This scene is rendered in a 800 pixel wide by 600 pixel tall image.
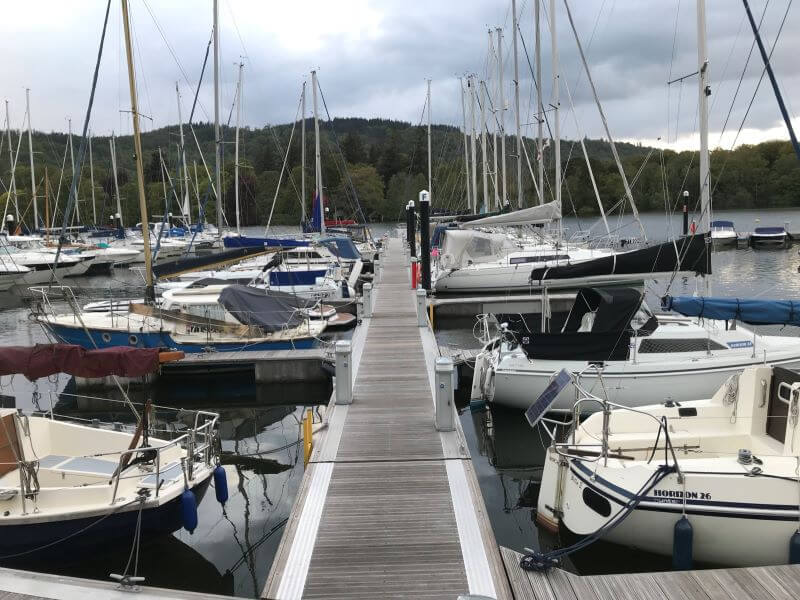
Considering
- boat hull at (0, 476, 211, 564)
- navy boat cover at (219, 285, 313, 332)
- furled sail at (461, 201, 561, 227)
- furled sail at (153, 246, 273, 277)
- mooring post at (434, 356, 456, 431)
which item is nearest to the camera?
boat hull at (0, 476, 211, 564)

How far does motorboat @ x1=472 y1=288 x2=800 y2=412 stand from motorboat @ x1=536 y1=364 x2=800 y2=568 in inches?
113

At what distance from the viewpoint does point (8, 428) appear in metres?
9.06

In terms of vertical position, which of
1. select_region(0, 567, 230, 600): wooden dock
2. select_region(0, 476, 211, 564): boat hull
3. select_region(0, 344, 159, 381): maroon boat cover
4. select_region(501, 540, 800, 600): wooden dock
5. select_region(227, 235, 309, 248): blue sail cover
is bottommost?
select_region(0, 476, 211, 564): boat hull

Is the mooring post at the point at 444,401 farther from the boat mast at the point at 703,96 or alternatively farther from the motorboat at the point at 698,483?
the boat mast at the point at 703,96

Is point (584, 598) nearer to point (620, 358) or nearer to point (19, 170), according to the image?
point (620, 358)

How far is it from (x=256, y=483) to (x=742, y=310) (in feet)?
31.4

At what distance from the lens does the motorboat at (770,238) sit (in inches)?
2020

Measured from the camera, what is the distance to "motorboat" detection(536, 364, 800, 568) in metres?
7.23

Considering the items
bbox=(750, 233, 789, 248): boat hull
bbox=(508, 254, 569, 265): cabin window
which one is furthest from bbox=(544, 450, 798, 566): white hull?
bbox=(750, 233, 789, 248): boat hull

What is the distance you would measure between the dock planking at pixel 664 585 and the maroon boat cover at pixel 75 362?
7.37m

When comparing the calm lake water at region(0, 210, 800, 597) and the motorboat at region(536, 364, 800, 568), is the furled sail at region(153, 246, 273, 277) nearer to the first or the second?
the calm lake water at region(0, 210, 800, 597)

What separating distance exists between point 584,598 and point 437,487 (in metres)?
2.49

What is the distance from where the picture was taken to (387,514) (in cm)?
726

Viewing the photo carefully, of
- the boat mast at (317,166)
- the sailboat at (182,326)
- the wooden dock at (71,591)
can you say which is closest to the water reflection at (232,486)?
the sailboat at (182,326)
